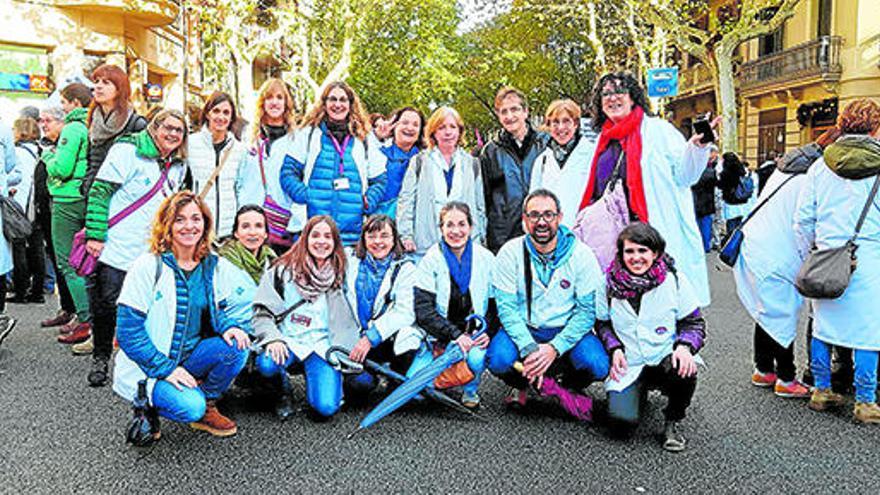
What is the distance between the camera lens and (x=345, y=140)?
584cm

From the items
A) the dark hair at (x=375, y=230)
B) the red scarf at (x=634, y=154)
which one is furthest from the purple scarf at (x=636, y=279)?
the dark hair at (x=375, y=230)

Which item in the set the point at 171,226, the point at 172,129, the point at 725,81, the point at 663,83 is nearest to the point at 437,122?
the point at 172,129

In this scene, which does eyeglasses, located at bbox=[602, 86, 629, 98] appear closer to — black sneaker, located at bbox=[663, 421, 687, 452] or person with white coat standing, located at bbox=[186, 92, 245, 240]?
black sneaker, located at bbox=[663, 421, 687, 452]

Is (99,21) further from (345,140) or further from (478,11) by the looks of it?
(478,11)

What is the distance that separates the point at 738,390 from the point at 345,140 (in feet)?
11.3

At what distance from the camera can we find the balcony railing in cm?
2383

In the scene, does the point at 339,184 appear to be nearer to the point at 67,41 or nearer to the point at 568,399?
the point at 568,399

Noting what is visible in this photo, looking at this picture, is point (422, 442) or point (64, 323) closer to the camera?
point (422, 442)

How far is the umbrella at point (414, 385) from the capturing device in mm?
4629

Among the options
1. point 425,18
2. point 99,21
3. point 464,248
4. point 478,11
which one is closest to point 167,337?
point 464,248

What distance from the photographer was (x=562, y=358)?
480 centimetres

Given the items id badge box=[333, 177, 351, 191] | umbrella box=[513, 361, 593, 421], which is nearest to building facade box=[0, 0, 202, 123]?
id badge box=[333, 177, 351, 191]

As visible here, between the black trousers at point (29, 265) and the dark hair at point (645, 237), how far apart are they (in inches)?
273

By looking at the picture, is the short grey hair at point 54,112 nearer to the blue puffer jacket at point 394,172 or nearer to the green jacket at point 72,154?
the green jacket at point 72,154
